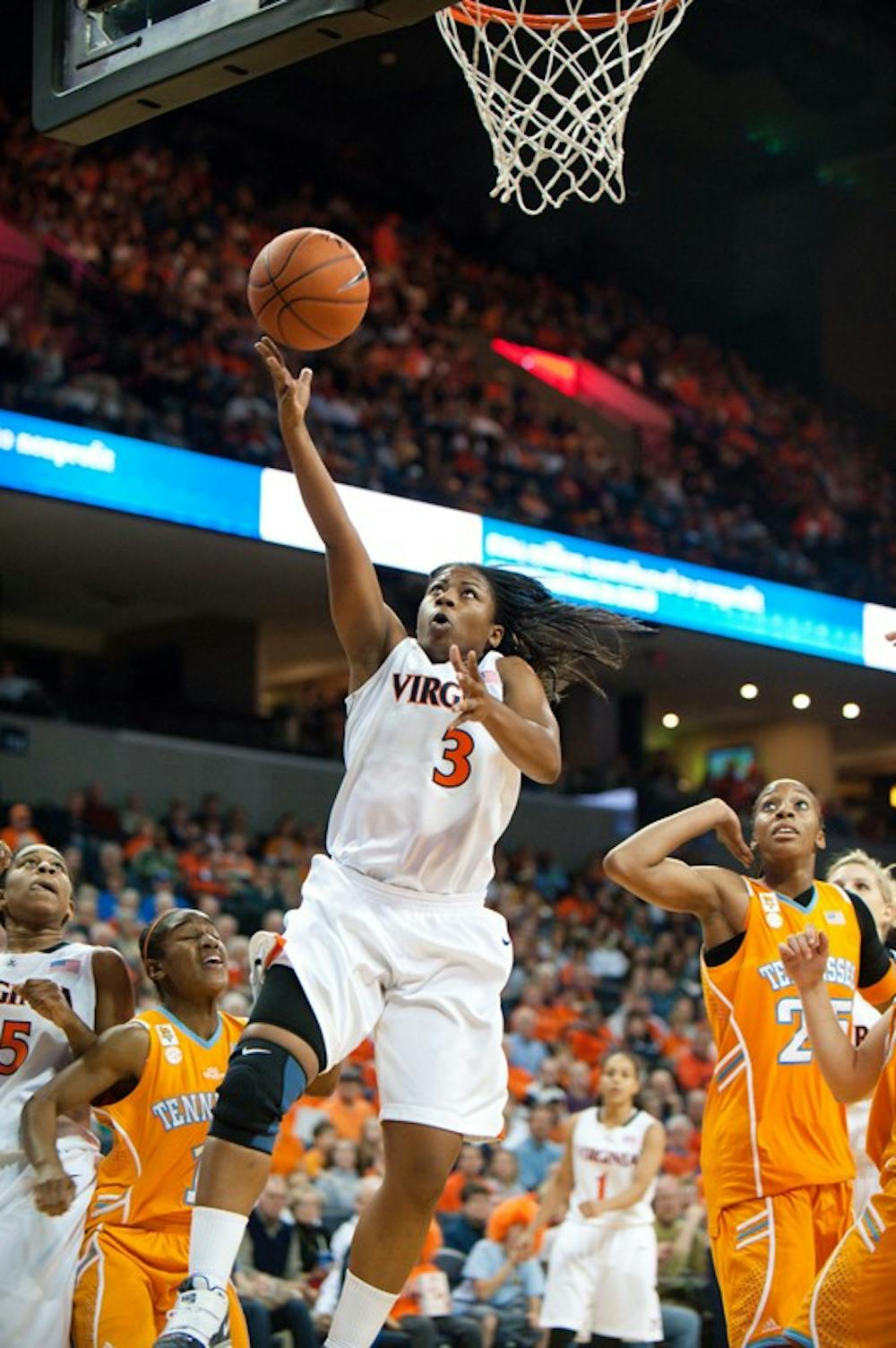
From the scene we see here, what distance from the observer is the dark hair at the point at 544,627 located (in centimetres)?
459

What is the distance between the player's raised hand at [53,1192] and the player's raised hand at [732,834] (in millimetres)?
1790

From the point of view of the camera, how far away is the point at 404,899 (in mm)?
4059

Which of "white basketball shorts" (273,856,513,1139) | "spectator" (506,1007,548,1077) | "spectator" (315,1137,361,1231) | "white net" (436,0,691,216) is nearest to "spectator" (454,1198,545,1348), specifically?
"spectator" (315,1137,361,1231)

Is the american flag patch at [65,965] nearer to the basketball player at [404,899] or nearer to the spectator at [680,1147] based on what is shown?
the basketball player at [404,899]

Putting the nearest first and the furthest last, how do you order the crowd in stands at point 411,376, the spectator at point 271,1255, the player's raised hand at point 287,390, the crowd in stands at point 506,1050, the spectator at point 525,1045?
the player's raised hand at point 287,390 → the spectator at point 271,1255 → the crowd in stands at point 506,1050 → the spectator at point 525,1045 → the crowd in stands at point 411,376

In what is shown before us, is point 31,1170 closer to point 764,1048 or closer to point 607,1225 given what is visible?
point 764,1048

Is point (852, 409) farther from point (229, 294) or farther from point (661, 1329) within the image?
point (661, 1329)

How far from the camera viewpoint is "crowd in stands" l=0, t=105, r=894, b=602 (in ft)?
49.6

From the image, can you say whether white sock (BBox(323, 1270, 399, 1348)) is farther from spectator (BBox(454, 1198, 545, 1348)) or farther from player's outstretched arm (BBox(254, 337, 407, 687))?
spectator (BBox(454, 1198, 545, 1348))

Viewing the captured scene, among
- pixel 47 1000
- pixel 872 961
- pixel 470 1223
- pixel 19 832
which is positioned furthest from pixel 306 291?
pixel 19 832

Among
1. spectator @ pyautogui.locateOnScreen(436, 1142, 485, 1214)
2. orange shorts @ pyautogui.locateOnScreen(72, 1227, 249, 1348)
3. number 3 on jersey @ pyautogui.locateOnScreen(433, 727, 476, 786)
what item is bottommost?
spectator @ pyautogui.locateOnScreen(436, 1142, 485, 1214)

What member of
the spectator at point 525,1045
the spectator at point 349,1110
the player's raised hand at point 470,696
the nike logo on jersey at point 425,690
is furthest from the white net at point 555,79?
the spectator at point 525,1045

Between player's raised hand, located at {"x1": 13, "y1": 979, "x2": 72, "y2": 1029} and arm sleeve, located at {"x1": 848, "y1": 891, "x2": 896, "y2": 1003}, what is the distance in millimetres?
2055

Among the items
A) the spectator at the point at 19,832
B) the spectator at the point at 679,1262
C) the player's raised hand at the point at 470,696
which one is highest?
the spectator at the point at 19,832
